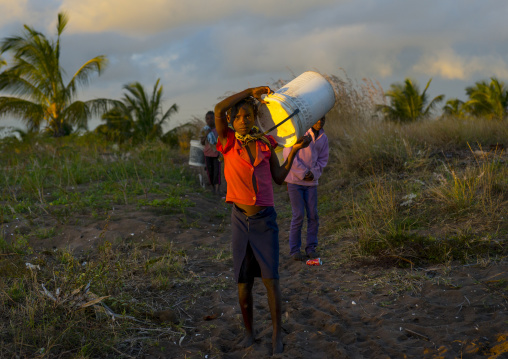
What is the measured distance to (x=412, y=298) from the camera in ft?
12.2

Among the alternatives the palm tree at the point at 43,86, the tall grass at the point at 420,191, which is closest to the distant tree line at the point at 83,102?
the palm tree at the point at 43,86

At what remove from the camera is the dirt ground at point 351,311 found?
9.84 feet

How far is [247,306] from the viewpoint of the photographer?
3.09m

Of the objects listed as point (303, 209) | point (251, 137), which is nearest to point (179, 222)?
point (303, 209)

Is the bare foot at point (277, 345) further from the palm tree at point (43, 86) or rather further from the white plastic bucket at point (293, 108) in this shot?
the palm tree at point (43, 86)

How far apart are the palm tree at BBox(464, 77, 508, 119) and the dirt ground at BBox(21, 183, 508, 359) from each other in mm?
19252

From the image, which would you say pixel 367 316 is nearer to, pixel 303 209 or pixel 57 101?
pixel 303 209

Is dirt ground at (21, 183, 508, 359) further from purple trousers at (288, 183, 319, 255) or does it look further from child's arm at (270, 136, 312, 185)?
child's arm at (270, 136, 312, 185)

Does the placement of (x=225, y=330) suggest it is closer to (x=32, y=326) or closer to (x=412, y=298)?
(x=32, y=326)

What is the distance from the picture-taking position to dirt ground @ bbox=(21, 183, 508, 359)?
9.84 ft

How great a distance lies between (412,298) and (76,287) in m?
2.65

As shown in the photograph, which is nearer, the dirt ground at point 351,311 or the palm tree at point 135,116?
the dirt ground at point 351,311

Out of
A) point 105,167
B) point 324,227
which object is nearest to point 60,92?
point 105,167

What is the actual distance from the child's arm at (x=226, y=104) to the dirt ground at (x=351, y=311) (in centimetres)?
144
